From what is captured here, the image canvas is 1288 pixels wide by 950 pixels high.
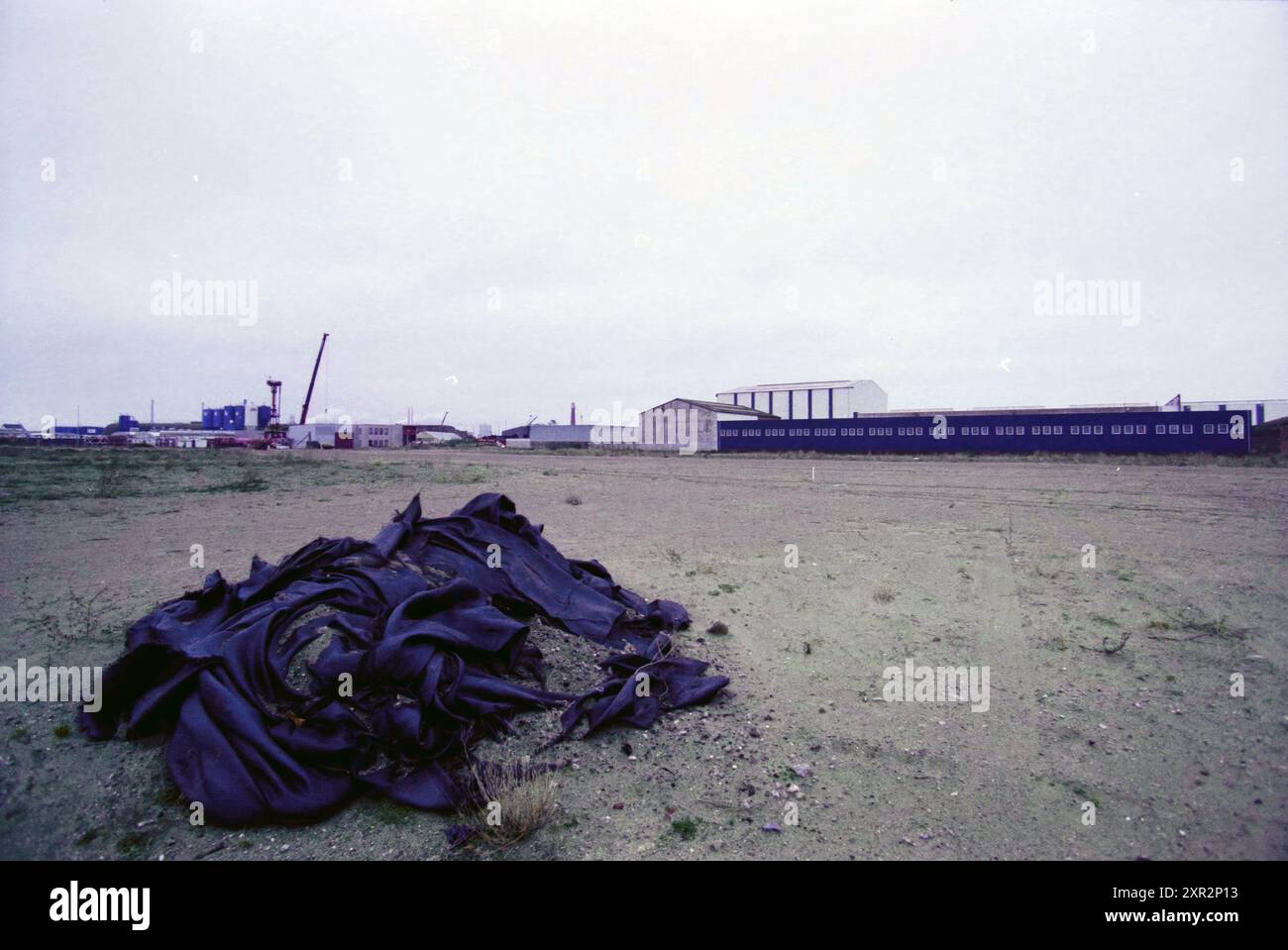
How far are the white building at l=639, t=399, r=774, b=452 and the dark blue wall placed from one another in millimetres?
2454

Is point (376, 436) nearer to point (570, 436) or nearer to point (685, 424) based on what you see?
point (570, 436)

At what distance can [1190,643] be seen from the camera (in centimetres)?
599

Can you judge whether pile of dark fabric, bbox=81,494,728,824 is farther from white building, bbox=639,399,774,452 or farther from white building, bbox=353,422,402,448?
white building, bbox=353,422,402,448

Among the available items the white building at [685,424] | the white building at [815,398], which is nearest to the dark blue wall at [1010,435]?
the white building at [685,424]

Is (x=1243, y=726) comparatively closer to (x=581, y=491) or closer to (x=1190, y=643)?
(x=1190, y=643)

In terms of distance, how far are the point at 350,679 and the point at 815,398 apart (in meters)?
73.9

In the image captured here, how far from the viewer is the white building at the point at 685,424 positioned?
64.2 m

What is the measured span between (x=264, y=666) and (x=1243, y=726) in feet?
20.9

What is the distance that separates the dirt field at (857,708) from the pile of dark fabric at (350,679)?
7.2 inches

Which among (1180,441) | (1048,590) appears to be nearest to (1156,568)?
(1048,590)

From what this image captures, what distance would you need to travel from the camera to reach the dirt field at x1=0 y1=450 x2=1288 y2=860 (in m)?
3.42

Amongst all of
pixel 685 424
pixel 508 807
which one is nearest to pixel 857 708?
pixel 508 807

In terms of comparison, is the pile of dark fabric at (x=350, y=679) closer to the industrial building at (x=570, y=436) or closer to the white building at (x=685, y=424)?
the white building at (x=685, y=424)
